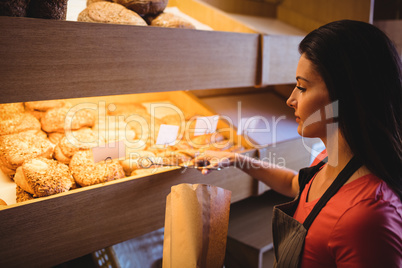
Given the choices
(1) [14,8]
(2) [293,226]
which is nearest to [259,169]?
(2) [293,226]

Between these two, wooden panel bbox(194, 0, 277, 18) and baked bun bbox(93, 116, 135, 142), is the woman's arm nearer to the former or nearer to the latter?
baked bun bbox(93, 116, 135, 142)

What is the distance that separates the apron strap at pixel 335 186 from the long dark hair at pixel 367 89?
0.04 m

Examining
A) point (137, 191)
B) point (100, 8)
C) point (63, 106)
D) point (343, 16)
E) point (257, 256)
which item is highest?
point (343, 16)

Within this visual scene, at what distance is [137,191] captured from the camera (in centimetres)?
128

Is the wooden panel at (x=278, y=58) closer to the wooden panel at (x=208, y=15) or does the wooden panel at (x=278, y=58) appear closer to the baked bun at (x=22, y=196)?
the wooden panel at (x=208, y=15)

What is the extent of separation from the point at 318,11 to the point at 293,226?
183 centimetres

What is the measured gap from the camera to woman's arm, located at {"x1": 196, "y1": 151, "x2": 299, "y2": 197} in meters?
1.44

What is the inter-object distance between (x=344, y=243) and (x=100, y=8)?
1225mm

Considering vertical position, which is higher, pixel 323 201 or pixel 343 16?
pixel 343 16

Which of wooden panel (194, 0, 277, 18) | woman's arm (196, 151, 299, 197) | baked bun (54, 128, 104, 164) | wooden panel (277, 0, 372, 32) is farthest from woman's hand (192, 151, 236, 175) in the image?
wooden panel (277, 0, 372, 32)

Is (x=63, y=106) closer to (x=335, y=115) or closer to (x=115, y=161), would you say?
(x=115, y=161)

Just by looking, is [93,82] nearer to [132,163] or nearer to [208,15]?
[132,163]

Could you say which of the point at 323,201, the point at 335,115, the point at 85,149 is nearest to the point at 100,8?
the point at 85,149

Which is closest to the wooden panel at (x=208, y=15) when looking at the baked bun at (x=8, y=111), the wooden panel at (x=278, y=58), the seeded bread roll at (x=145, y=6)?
the wooden panel at (x=278, y=58)
